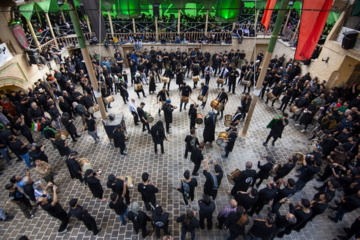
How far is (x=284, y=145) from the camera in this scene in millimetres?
8820

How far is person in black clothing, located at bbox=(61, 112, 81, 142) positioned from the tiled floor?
1.29ft

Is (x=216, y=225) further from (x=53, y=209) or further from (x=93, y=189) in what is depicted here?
(x=53, y=209)

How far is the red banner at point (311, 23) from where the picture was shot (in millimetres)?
5578

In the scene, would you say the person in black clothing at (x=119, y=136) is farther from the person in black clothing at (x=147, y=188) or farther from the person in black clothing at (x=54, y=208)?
the person in black clothing at (x=54, y=208)

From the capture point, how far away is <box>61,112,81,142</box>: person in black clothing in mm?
7977

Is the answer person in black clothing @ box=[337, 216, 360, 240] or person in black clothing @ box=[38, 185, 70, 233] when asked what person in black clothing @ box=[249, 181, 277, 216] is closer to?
person in black clothing @ box=[337, 216, 360, 240]

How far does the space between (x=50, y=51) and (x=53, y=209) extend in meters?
12.5

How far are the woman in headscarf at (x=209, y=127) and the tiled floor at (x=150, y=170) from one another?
1.84 ft

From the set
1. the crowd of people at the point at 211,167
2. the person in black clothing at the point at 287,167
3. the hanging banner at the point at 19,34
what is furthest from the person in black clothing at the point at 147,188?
the hanging banner at the point at 19,34

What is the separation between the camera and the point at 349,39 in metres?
9.12

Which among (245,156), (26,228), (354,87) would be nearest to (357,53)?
(354,87)

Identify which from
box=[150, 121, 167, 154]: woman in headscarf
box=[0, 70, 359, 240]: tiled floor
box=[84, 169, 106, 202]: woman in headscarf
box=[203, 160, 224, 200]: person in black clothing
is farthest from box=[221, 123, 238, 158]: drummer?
box=[84, 169, 106, 202]: woman in headscarf

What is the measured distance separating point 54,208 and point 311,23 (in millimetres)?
9181

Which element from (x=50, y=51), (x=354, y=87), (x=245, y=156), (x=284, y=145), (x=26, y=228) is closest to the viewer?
(x=26, y=228)
